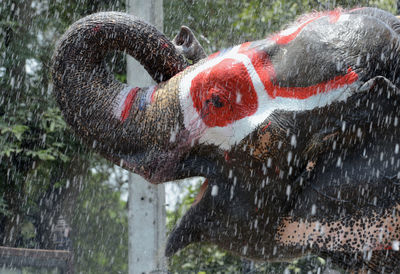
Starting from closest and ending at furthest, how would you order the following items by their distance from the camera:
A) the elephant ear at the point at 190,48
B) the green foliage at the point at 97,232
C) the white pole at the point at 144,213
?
the elephant ear at the point at 190,48 < the white pole at the point at 144,213 < the green foliage at the point at 97,232

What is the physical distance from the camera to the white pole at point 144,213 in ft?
10.5

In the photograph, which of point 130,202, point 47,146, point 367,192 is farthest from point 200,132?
point 47,146

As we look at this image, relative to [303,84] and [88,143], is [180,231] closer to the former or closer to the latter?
[88,143]

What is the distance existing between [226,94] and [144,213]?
2194 millimetres

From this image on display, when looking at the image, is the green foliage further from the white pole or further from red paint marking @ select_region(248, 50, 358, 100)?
red paint marking @ select_region(248, 50, 358, 100)

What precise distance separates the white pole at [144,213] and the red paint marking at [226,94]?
2.10 metres

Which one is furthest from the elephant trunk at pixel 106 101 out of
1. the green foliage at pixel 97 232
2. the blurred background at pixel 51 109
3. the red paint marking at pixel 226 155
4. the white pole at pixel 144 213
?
the green foliage at pixel 97 232

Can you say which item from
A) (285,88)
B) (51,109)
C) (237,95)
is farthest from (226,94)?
(51,109)

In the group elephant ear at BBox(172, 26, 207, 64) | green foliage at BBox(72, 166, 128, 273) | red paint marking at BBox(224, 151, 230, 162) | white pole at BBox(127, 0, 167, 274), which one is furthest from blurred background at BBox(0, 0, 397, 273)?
red paint marking at BBox(224, 151, 230, 162)

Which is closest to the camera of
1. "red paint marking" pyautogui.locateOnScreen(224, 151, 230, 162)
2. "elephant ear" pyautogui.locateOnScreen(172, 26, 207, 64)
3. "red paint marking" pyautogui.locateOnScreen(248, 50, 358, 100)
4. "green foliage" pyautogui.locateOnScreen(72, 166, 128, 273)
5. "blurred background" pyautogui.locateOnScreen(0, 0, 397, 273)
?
"red paint marking" pyautogui.locateOnScreen(248, 50, 358, 100)

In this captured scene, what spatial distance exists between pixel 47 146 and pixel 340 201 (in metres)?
4.00

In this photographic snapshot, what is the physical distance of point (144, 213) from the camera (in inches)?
128

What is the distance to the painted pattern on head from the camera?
1118mm

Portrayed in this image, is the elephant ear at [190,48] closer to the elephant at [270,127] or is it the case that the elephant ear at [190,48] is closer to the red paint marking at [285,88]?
the elephant at [270,127]
